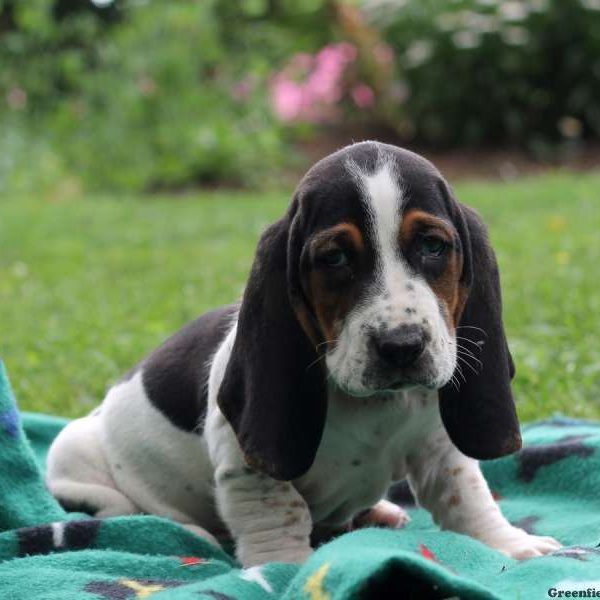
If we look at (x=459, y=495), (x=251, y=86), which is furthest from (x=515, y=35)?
(x=459, y=495)

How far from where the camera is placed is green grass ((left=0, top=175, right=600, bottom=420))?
21.0ft

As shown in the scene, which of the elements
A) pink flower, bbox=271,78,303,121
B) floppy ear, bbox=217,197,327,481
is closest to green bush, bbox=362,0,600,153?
pink flower, bbox=271,78,303,121

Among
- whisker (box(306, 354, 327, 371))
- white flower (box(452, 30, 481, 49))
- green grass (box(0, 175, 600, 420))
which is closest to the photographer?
whisker (box(306, 354, 327, 371))

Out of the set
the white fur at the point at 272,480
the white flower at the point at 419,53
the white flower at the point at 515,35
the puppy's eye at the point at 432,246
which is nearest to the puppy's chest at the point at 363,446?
the white fur at the point at 272,480

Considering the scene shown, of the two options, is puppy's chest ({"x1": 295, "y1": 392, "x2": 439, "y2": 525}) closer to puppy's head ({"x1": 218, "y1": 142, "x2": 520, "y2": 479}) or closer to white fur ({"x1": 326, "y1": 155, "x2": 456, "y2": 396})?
puppy's head ({"x1": 218, "y1": 142, "x2": 520, "y2": 479})

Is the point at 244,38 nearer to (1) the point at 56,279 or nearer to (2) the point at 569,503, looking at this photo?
(1) the point at 56,279

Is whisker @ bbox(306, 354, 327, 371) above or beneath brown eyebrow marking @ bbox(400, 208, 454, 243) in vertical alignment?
beneath

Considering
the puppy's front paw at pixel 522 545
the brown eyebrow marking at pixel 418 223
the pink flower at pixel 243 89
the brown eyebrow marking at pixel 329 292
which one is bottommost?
the puppy's front paw at pixel 522 545

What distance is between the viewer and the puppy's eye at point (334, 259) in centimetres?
340

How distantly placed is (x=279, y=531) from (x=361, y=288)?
3.05 ft

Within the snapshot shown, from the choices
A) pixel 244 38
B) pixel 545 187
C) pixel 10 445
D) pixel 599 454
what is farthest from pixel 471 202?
pixel 10 445

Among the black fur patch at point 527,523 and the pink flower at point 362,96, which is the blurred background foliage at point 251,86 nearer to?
the pink flower at point 362,96

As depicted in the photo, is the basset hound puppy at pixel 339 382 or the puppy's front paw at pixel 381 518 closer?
the basset hound puppy at pixel 339 382

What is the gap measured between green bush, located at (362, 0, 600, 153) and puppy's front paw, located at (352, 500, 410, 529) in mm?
12501
